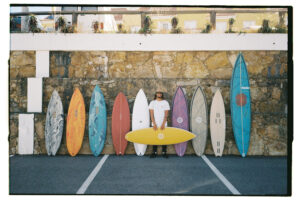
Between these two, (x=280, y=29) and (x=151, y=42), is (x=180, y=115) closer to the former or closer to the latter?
(x=151, y=42)

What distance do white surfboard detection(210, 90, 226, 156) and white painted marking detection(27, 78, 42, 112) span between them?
284cm

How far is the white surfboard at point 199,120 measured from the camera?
3502 mm

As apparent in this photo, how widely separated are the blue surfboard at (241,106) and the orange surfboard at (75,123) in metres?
2.45

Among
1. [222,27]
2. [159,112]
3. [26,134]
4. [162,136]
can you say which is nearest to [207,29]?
[222,27]

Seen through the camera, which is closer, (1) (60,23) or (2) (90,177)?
(2) (90,177)

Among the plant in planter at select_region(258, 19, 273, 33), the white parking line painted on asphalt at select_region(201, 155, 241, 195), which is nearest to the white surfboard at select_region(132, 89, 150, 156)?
the white parking line painted on asphalt at select_region(201, 155, 241, 195)

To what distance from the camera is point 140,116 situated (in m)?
3.57

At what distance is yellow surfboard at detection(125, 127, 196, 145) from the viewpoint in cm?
335

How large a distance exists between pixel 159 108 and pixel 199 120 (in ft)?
2.27

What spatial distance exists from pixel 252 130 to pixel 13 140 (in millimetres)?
3911

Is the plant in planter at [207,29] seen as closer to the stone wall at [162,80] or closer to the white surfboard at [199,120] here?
the stone wall at [162,80]

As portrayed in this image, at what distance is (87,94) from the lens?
3668 millimetres

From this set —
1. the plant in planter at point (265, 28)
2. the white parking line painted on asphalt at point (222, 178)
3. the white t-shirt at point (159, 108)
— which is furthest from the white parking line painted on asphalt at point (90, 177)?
the plant in planter at point (265, 28)

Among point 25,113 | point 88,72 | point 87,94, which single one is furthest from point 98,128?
point 25,113
